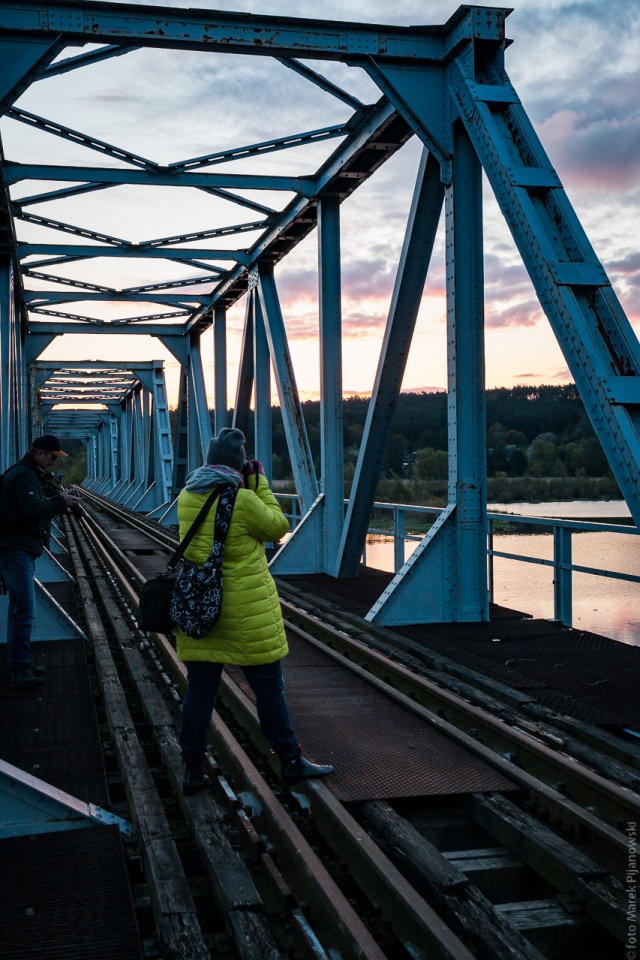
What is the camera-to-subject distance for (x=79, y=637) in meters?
8.88

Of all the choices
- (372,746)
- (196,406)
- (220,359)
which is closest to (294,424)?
(220,359)

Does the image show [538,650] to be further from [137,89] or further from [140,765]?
[137,89]

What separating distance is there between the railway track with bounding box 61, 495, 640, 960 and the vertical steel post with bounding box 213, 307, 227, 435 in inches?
616

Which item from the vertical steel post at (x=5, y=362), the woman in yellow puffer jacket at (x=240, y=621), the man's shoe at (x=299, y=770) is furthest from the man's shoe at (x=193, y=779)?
the vertical steel post at (x=5, y=362)

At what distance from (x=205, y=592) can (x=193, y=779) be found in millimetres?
944

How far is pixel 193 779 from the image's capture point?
4.52m

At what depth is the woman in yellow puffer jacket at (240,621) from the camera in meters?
4.39

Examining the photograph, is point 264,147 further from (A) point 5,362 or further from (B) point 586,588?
(B) point 586,588

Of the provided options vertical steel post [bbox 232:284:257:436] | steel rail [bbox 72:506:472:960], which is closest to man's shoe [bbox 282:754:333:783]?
steel rail [bbox 72:506:472:960]

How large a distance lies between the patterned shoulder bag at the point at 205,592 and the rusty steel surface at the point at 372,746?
1.03 meters

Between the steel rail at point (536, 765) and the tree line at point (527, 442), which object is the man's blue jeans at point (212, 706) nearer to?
the steel rail at point (536, 765)

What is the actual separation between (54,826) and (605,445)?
Result: 409 cm

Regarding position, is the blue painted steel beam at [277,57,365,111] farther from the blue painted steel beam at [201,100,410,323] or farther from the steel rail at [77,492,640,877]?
the steel rail at [77,492,640,877]

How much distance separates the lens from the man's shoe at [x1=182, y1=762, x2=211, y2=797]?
4.51 m
